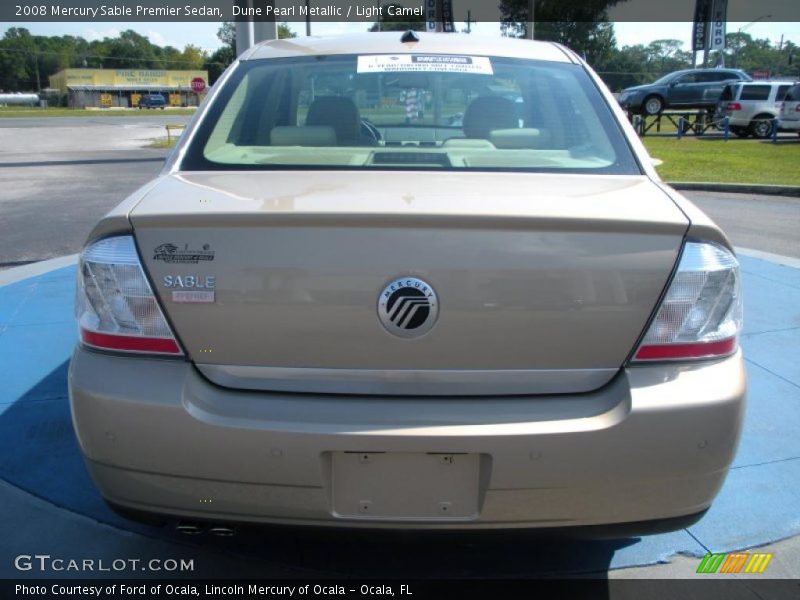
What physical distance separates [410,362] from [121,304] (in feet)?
2.64

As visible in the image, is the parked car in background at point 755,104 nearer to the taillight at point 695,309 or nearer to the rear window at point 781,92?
the rear window at point 781,92

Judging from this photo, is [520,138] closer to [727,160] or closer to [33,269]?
[33,269]

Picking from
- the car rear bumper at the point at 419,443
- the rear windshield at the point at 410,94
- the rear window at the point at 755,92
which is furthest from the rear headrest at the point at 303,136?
the rear window at the point at 755,92

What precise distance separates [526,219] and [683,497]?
2.87 ft

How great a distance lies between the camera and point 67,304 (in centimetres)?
544

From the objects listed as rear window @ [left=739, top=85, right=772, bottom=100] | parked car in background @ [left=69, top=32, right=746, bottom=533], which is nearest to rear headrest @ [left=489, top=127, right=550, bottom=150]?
parked car in background @ [left=69, top=32, right=746, bottom=533]

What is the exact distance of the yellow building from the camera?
3346 inches

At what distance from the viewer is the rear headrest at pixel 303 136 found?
282 cm

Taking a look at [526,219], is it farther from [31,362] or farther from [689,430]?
[31,362]

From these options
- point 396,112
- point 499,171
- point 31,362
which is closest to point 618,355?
point 499,171

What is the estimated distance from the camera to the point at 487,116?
9.72 feet

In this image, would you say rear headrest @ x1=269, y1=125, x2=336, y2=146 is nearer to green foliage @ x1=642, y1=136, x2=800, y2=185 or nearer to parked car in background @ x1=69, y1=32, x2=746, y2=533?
parked car in background @ x1=69, y1=32, x2=746, y2=533

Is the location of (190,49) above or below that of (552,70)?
above

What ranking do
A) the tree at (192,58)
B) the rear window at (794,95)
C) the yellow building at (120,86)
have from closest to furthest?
1. the rear window at (794,95)
2. the yellow building at (120,86)
3. the tree at (192,58)
